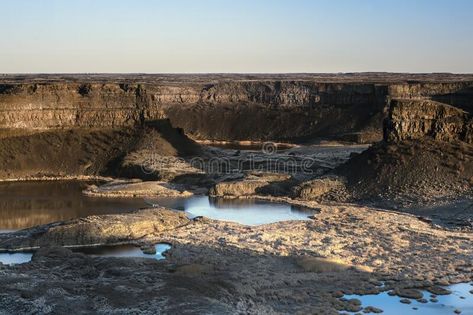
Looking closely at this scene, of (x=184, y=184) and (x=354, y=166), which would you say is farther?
(x=184, y=184)

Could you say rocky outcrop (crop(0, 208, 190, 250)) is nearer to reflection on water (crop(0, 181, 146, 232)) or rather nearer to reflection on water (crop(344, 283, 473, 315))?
reflection on water (crop(0, 181, 146, 232))

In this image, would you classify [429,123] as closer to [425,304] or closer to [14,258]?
[425,304]

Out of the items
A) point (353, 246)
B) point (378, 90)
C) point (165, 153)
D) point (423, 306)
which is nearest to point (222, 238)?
point (353, 246)

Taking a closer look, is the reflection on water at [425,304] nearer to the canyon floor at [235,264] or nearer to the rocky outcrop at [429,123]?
the canyon floor at [235,264]

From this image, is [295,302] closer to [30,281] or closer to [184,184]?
[30,281]

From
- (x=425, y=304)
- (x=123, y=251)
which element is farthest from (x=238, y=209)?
(x=425, y=304)

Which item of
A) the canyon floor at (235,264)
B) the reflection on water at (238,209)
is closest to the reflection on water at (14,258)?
the canyon floor at (235,264)

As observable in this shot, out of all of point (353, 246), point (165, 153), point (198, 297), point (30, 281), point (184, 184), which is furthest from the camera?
point (165, 153)
